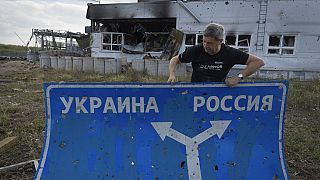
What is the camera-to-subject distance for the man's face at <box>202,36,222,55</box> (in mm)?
2801

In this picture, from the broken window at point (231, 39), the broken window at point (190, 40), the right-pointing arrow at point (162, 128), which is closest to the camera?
the right-pointing arrow at point (162, 128)

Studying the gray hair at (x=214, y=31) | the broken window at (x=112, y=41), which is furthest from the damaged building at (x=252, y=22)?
the gray hair at (x=214, y=31)

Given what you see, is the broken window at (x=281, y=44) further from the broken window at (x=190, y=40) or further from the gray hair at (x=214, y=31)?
the gray hair at (x=214, y=31)

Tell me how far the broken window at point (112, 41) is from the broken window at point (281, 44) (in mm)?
10810

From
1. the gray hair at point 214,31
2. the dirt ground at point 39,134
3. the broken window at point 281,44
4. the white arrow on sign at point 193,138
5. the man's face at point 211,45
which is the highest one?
the broken window at point 281,44

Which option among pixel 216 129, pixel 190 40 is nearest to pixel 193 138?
pixel 216 129

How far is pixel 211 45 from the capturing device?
286 cm

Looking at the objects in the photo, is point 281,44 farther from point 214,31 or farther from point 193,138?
point 193,138

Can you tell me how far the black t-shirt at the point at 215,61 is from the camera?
3.02m

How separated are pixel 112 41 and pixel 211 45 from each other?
18.5m

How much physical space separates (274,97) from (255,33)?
14360 millimetres

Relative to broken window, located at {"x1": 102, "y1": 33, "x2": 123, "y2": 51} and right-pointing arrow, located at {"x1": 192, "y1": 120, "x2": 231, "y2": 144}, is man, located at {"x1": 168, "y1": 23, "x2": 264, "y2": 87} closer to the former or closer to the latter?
right-pointing arrow, located at {"x1": 192, "y1": 120, "x2": 231, "y2": 144}

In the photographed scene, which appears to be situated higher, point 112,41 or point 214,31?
point 112,41

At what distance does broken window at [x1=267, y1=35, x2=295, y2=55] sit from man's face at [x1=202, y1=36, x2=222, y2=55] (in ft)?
46.9
